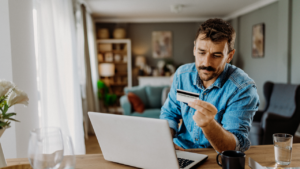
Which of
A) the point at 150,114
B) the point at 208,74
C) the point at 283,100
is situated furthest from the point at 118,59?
the point at 208,74

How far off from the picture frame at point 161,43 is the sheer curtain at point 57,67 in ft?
12.6

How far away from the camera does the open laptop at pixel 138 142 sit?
779 millimetres

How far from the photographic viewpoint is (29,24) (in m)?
1.88


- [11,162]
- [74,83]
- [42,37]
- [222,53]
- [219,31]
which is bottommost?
[11,162]

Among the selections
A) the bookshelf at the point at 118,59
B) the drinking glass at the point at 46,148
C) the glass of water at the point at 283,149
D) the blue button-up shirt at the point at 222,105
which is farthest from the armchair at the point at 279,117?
the bookshelf at the point at 118,59

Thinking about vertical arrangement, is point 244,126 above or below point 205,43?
below

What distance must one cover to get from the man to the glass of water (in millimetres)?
165

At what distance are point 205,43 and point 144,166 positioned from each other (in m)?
0.68

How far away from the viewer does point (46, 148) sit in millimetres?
617

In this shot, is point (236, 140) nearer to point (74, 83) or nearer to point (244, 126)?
point (244, 126)

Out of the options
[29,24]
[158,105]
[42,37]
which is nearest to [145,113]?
[158,105]

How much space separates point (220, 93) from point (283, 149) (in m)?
0.42

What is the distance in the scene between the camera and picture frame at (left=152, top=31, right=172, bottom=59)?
22.4ft

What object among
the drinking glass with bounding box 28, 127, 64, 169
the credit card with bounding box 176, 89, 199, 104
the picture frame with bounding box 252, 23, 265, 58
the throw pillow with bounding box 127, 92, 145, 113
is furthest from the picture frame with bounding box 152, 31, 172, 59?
the drinking glass with bounding box 28, 127, 64, 169
